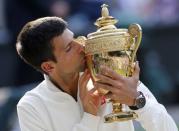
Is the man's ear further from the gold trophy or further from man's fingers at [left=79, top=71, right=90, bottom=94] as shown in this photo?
the gold trophy

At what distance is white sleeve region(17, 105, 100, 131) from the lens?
4.66m

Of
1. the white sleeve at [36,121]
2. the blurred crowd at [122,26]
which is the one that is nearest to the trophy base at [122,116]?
the white sleeve at [36,121]

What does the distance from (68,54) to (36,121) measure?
0.42m

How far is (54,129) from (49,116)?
8 centimetres

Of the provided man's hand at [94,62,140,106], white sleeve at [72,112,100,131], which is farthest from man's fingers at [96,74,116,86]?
white sleeve at [72,112,100,131]

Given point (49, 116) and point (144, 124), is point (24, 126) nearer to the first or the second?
point (49, 116)

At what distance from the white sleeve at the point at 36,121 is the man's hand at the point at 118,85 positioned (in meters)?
0.28

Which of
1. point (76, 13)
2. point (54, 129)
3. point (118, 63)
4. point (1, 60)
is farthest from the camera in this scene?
point (1, 60)

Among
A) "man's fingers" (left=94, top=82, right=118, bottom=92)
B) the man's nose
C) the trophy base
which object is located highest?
the man's nose

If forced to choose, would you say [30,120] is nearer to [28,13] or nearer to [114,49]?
[114,49]

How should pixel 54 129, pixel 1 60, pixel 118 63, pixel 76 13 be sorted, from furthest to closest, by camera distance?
1. pixel 1 60
2. pixel 76 13
3. pixel 54 129
4. pixel 118 63

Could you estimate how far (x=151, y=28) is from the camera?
1085cm

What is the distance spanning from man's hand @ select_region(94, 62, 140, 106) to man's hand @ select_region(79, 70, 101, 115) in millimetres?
181

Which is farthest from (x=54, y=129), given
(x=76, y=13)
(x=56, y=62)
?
(x=76, y=13)
